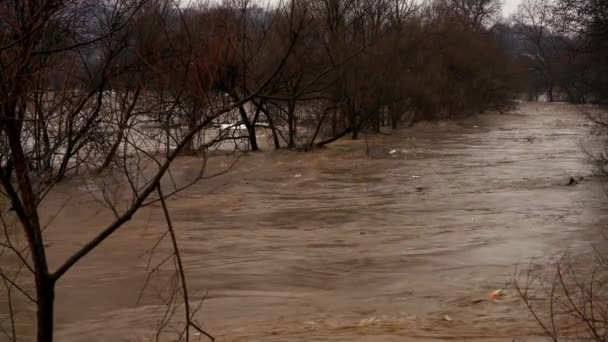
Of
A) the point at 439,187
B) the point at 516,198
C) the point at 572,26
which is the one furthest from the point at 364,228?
the point at 572,26

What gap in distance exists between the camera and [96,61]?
11391 mm

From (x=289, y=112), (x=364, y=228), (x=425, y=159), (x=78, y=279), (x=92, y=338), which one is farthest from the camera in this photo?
(x=289, y=112)

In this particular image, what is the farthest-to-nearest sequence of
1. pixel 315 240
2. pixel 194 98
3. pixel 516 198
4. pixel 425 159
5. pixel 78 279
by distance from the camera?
pixel 425 159, pixel 516 198, pixel 315 240, pixel 78 279, pixel 194 98

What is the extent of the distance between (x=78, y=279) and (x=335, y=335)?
481 cm

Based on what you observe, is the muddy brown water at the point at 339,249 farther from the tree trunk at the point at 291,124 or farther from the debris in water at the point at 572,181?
the tree trunk at the point at 291,124

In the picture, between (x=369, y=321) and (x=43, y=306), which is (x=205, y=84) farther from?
(x=369, y=321)

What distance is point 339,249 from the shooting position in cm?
1250

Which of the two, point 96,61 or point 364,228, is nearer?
point 96,61

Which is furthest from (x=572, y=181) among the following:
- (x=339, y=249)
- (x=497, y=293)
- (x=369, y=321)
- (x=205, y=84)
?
(x=205, y=84)

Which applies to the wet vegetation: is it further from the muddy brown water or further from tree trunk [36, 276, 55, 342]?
the muddy brown water

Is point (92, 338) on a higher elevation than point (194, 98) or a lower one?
lower

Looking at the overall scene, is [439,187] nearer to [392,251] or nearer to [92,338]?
[392,251]

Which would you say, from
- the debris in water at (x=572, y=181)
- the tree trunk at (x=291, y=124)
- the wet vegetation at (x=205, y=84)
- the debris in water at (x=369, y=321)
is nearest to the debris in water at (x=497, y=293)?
the debris in water at (x=369, y=321)

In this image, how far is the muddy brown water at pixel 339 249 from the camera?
8.05 m
